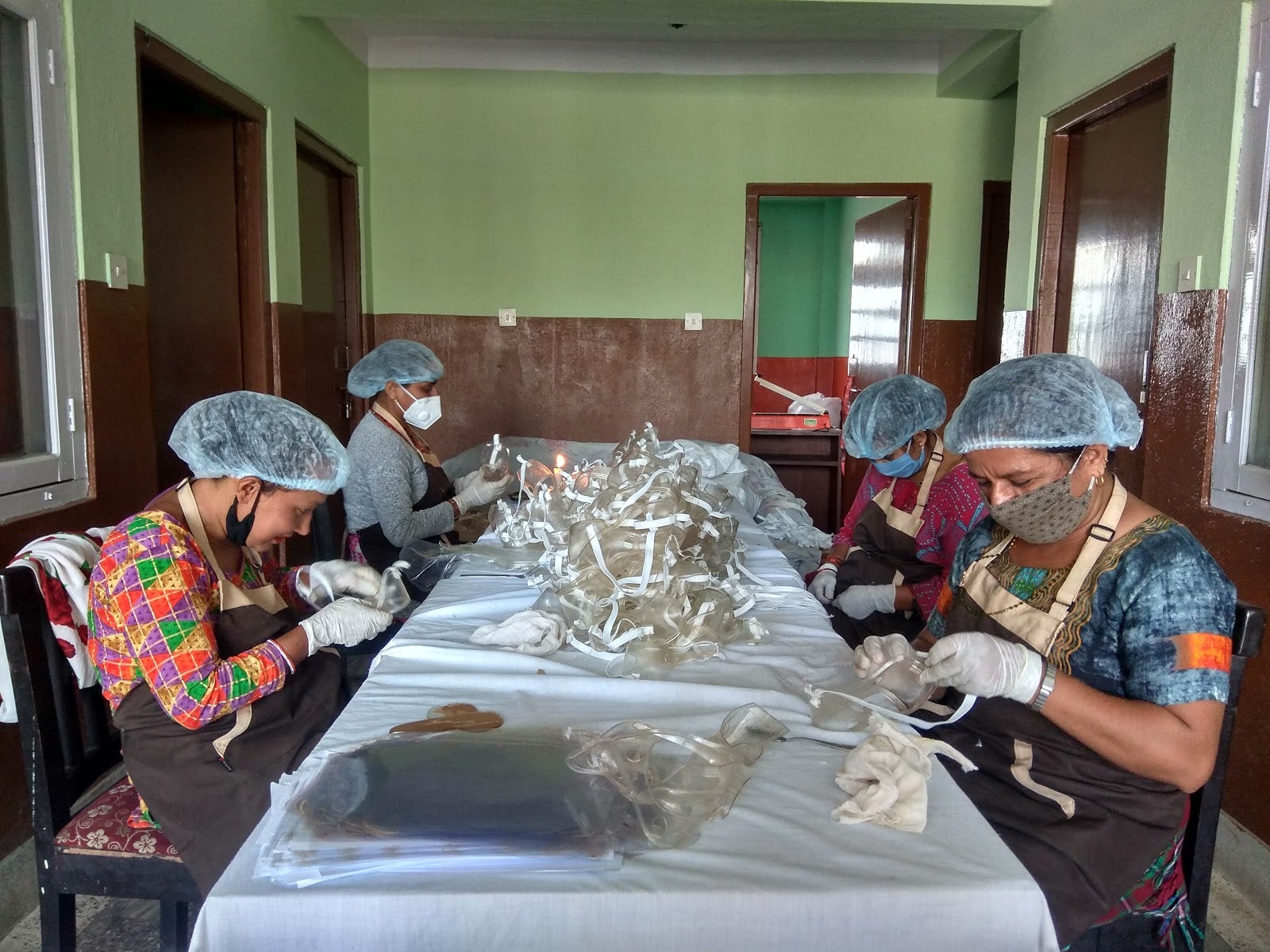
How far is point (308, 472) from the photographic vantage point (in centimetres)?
169

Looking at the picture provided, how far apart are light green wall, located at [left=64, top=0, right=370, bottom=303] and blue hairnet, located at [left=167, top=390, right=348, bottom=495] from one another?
4.28 feet

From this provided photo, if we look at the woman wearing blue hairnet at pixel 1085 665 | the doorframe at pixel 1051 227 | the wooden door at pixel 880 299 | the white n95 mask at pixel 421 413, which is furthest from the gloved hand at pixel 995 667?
the wooden door at pixel 880 299

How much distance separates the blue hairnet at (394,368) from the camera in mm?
3238

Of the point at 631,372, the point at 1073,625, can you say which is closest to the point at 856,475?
the point at 631,372

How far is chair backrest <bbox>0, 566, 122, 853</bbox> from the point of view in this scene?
1.44 meters

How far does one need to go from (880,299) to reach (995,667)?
16.6 ft

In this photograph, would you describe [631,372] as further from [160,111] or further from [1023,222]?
[160,111]

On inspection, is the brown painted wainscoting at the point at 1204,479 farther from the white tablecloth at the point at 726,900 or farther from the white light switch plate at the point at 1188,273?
A: the white tablecloth at the point at 726,900

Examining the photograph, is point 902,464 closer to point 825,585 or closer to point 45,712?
point 825,585

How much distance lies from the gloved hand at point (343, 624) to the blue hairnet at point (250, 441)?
0.24 m

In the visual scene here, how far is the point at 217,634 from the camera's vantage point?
5.32ft

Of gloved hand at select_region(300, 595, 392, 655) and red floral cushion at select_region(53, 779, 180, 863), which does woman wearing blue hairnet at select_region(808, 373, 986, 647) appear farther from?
red floral cushion at select_region(53, 779, 180, 863)

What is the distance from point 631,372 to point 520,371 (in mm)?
656

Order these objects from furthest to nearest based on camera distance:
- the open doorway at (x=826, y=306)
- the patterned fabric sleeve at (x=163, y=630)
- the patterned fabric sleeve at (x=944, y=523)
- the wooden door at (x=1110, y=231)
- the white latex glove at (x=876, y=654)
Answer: the open doorway at (x=826, y=306) → the wooden door at (x=1110, y=231) → the patterned fabric sleeve at (x=944, y=523) → the white latex glove at (x=876, y=654) → the patterned fabric sleeve at (x=163, y=630)
